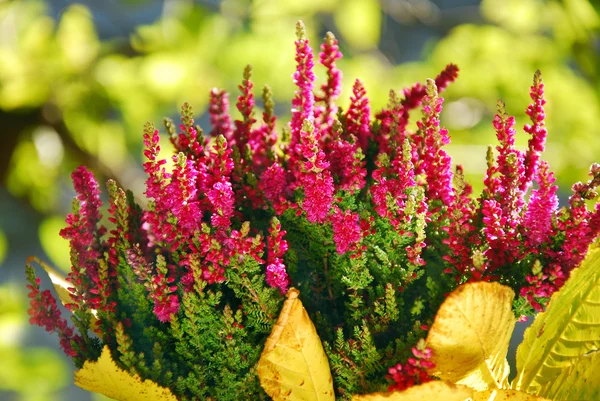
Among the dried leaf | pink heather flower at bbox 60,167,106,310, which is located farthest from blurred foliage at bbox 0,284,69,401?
pink heather flower at bbox 60,167,106,310

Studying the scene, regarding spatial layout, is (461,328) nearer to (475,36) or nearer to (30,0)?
(475,36)

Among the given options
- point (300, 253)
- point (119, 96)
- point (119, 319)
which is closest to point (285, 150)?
point (300, 253)

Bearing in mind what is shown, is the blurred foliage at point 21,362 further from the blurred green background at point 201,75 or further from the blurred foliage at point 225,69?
the blurred foliage at point 225,69

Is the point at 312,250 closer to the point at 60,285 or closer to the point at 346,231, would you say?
the point at 346,231

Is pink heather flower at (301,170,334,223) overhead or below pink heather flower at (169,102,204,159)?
below

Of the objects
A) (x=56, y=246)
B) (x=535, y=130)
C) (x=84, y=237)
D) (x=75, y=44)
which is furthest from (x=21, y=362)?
(x=535, y=130)

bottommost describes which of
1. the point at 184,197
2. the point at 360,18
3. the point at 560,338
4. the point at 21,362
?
the point at 21,362

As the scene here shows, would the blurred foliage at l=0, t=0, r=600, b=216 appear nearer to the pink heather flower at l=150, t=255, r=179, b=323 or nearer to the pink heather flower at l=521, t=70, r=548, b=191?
the pink heather flower at l=521, t=70, r=548, b=191
